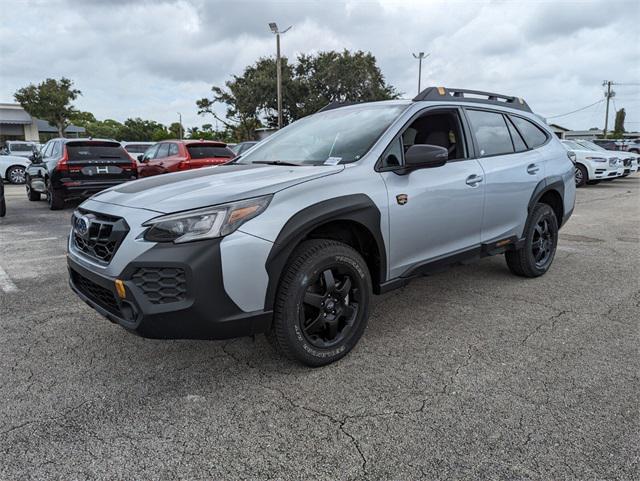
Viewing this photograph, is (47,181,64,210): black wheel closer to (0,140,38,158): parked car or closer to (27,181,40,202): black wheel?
(27,181,40,202): black wheel

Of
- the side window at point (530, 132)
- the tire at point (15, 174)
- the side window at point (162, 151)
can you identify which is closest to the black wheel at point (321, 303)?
the side window at point (530, 132)

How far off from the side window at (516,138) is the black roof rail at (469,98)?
225 mm

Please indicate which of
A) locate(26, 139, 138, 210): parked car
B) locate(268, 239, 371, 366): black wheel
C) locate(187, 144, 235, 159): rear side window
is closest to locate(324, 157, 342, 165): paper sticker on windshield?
locate(268, 239, 371, 366): black wheel

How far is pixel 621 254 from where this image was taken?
5.77m

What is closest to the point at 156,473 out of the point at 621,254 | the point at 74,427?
the point at 74,427

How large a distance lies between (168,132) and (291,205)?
7979cm

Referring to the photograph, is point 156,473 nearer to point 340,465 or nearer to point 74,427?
point 74,427

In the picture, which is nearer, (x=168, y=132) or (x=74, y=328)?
(x=74, y=328)

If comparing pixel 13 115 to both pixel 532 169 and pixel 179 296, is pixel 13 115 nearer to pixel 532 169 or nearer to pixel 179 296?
pixel 532 169

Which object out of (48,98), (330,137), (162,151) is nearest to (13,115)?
(48,98)

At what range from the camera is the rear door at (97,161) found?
9578 millimetres

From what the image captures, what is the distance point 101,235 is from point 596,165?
51.5 ft

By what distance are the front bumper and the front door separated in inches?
48.4

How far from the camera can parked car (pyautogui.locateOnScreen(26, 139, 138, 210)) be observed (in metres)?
9.51
